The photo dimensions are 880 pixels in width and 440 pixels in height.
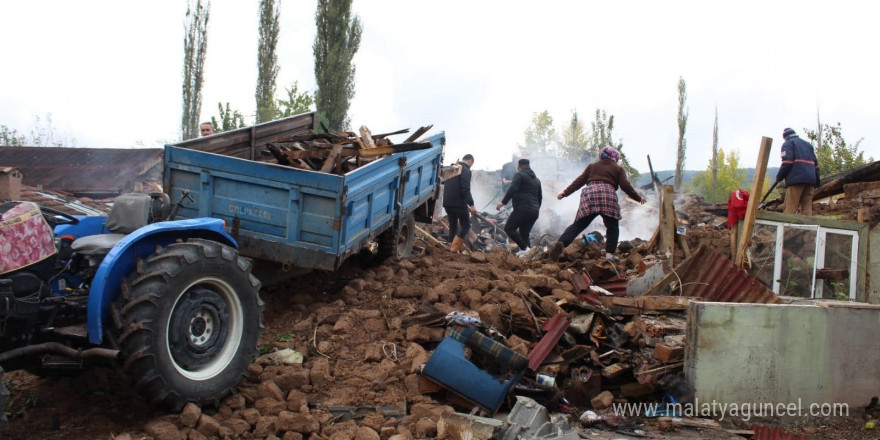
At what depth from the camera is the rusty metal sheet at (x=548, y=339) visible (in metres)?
5.59

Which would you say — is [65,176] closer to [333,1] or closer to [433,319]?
[333,1]

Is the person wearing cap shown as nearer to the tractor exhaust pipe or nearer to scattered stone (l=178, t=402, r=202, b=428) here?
scattered stone (l=178, t=402, r=202, b=428)

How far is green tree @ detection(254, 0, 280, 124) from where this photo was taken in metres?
23.7

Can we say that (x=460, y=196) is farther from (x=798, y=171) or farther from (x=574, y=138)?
(x=574, y=138)

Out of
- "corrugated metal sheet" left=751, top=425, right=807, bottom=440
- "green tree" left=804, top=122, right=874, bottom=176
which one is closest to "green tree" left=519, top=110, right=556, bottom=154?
"green tree" left=804, top=122, right=874, bottom=176

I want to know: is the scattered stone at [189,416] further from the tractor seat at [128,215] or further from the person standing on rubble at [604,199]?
the person standing on rubble at [604,199]

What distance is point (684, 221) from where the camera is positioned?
17.3 m

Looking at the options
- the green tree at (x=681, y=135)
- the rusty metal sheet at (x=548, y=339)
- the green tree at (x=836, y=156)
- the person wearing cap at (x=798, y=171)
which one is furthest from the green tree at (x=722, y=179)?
the rusty metal sheet at (x=548, y=339)

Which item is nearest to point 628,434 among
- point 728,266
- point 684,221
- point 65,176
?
point 728,266

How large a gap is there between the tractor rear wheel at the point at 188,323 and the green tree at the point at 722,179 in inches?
1808

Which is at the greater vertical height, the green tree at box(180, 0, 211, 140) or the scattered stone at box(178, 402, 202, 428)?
the green tree at box(180, 0, 211, 140)

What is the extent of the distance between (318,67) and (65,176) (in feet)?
28.2

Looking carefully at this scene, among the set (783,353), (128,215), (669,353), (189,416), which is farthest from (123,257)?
(783,353)

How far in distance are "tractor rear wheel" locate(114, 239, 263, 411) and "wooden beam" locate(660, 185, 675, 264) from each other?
18.5 ft
